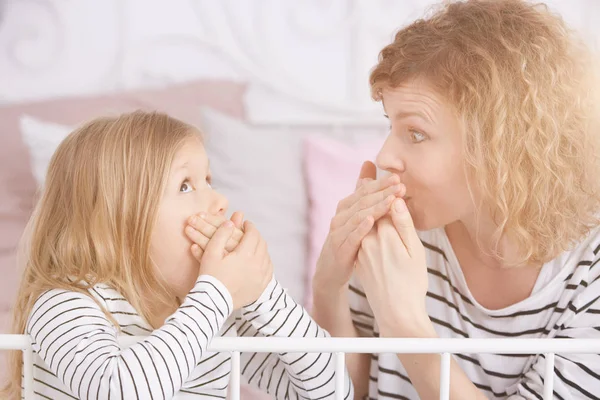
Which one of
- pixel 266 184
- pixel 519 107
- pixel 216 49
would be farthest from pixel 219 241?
pixel 216 49

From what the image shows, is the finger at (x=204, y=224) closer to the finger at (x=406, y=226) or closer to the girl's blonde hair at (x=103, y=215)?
the girl's blonde hair at (x=103, y=215)

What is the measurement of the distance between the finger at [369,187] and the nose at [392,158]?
0.02 meters

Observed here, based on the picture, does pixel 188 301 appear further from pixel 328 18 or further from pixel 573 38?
pixel 328 18

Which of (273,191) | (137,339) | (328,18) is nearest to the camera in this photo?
(137,339)

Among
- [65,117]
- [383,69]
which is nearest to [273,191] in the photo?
[65,117]

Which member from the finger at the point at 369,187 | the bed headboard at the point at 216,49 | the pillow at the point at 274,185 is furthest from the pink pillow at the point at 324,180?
the finger at the point at 369,187

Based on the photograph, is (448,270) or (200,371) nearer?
(200,371)

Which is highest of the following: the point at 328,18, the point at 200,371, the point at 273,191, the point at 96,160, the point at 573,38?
the point at 328,18

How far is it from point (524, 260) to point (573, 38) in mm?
375

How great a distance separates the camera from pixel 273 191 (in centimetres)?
173

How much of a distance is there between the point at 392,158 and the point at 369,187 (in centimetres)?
6

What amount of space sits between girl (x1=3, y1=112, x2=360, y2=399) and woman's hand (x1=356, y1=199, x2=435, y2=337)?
0.13 meters

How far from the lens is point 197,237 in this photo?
97 cm

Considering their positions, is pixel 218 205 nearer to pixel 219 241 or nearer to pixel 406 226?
pixel 219 241
